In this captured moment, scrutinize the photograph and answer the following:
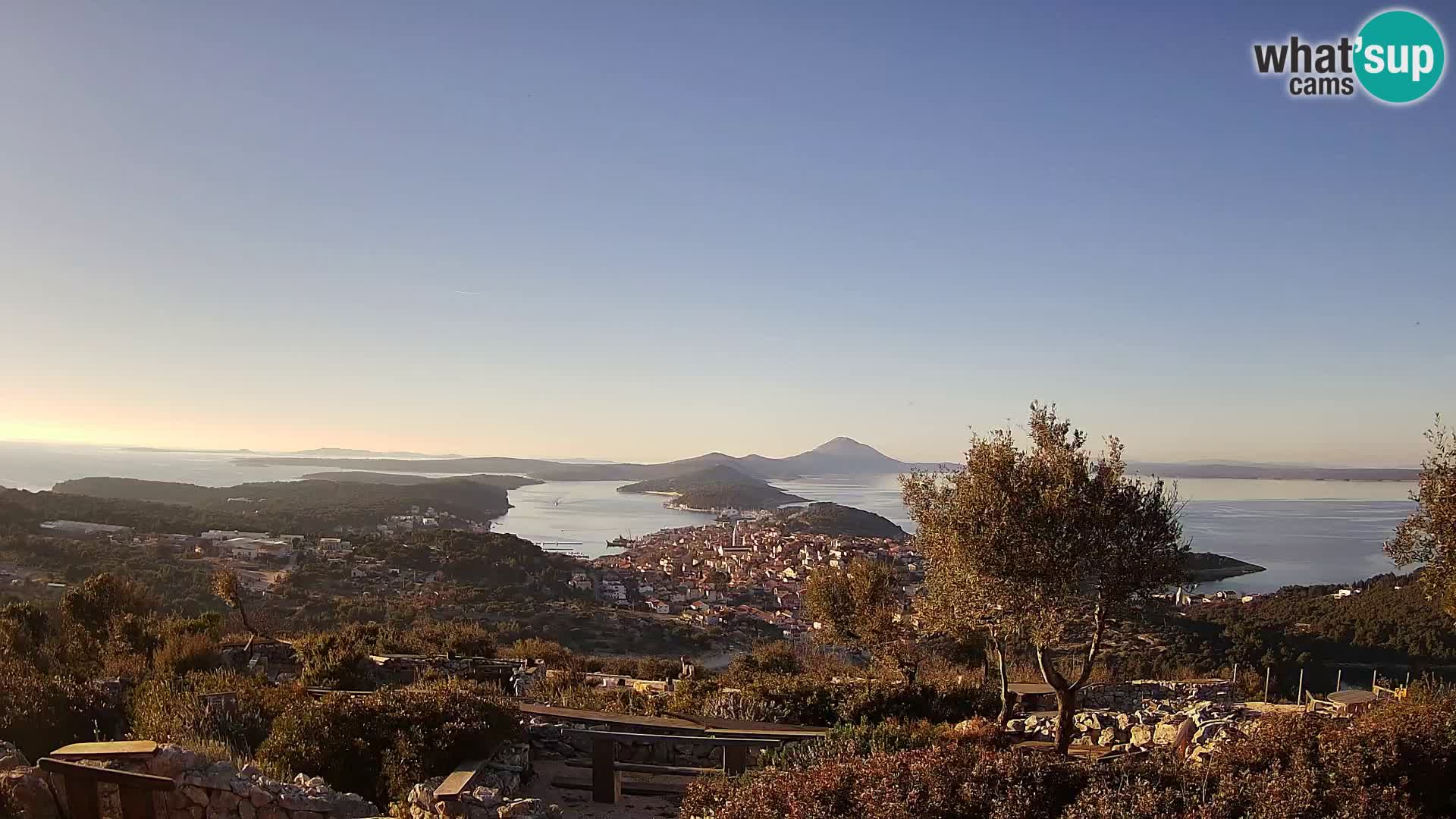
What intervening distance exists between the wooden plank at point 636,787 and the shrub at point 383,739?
0.75 metres

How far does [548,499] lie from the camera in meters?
89.2

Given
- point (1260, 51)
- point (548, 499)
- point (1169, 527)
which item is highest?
point (1260, 51)

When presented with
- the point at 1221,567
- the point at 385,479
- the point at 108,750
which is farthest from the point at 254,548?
the point at 385,479

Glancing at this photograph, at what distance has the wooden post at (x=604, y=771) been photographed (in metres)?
7.41

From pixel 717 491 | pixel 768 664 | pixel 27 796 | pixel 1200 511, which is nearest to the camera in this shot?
pixel 27 796

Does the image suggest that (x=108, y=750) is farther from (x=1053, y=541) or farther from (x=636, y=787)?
(x=1053, y=541)

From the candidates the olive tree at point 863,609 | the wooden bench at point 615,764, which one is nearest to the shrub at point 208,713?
the wooden bench at point 615,764

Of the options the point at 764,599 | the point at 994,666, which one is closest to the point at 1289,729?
the point at 994,666

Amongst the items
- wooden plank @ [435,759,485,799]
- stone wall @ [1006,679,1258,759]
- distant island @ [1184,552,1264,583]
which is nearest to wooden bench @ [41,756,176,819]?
wooden plank @ [435,759,485,799]

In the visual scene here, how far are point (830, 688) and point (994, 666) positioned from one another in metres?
6.24

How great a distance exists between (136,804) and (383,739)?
7.42ft

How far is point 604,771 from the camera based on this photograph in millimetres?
7449

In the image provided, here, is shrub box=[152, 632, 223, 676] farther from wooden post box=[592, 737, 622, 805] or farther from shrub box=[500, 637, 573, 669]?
wooden post box=[592, 737, 622, 805]

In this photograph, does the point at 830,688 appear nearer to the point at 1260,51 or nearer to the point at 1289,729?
the point at 1289,729
